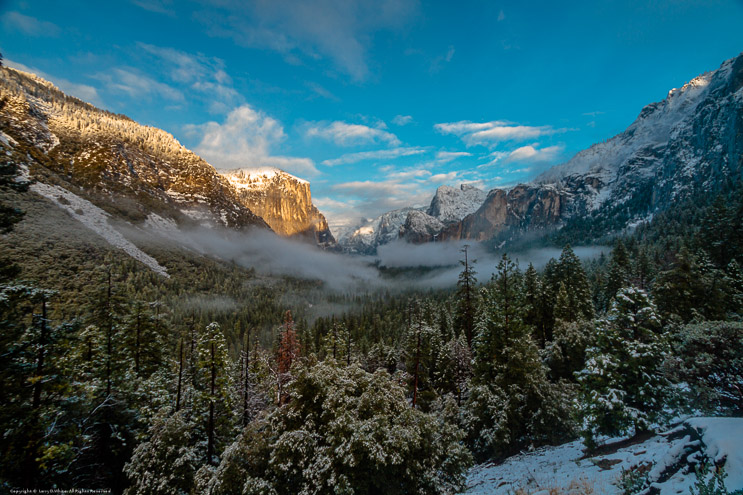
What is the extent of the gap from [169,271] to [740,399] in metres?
209

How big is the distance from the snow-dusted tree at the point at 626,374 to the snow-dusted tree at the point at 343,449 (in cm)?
792

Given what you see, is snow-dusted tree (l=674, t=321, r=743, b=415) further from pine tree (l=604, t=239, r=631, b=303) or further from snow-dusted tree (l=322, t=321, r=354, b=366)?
pine tree (l=604, t=239, r=631, b=303)

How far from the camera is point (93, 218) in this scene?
15938cm

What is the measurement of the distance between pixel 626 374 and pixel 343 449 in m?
16.2

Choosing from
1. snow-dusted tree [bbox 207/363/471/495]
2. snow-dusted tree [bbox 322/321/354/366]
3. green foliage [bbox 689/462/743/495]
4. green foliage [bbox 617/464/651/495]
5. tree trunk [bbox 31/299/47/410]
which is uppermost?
tree trunk [bbox 31/299/47/410]

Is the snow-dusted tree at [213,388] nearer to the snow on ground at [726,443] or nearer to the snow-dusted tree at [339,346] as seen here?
the snow-dusted tree at [339,346]

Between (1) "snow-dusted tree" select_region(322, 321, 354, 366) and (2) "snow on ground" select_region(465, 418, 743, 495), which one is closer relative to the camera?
(2) "snow on ground" select_region(465, 418, 743, 495)

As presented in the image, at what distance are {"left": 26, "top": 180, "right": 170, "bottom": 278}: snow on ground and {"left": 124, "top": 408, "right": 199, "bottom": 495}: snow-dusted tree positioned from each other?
18116cm

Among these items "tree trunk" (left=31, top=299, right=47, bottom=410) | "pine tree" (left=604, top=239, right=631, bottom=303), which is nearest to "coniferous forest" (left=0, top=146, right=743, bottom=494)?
"tree trunk" (left=31, top=299, right=47, bottom=410)

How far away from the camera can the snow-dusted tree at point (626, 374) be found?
607 inches

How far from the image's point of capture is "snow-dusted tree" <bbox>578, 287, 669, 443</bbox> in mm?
15422

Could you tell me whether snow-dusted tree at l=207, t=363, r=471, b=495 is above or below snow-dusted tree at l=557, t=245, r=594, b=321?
below

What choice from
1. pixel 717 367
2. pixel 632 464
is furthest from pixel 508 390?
pixel 717 367

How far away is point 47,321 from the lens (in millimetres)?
11594
